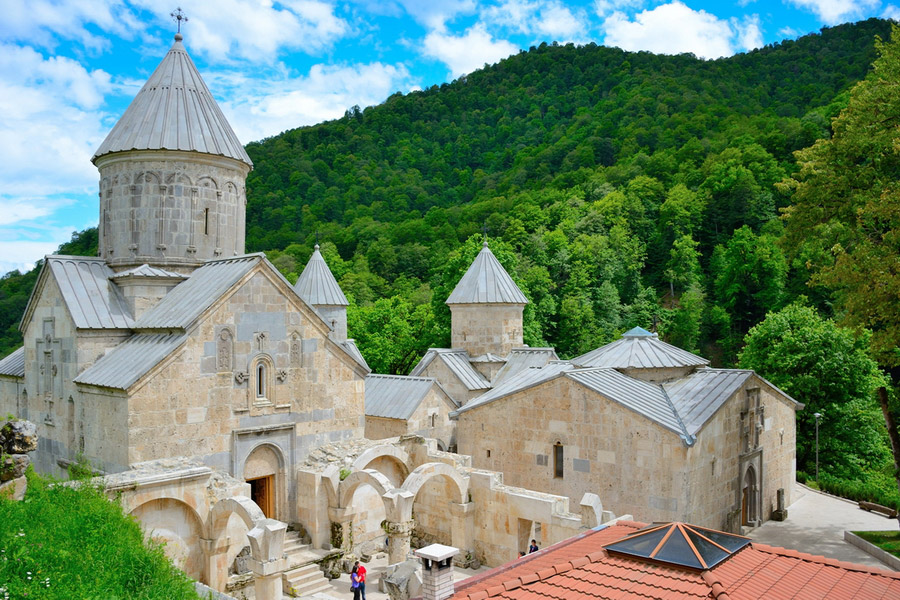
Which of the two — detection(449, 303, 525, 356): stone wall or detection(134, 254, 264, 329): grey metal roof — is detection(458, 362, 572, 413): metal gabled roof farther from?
detection(134, 254, 264, 329): grey metal roof

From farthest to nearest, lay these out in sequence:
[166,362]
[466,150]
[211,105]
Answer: [466,150] < [211,105] < [166,362]

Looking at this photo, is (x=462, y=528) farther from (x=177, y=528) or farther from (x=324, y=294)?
(x=324, y=294)

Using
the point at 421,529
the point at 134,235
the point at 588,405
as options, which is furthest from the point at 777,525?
the point at 134,235

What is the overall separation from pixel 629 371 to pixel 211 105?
48.8 ft

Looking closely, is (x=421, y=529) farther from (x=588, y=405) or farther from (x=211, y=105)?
(x=211, y=105)

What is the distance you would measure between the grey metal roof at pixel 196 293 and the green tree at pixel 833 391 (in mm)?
24194

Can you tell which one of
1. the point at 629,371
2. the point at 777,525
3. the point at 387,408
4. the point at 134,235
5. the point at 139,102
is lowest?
the point at 777,525

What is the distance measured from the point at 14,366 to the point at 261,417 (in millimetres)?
8760

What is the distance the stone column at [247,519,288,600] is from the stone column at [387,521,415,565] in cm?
297

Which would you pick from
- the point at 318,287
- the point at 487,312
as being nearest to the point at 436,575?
the point at 487,312

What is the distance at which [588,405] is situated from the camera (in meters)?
17.3

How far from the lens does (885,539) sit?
56.5 ft

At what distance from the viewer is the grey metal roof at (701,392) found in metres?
16.5

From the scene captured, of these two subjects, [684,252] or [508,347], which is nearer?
[508,347]
